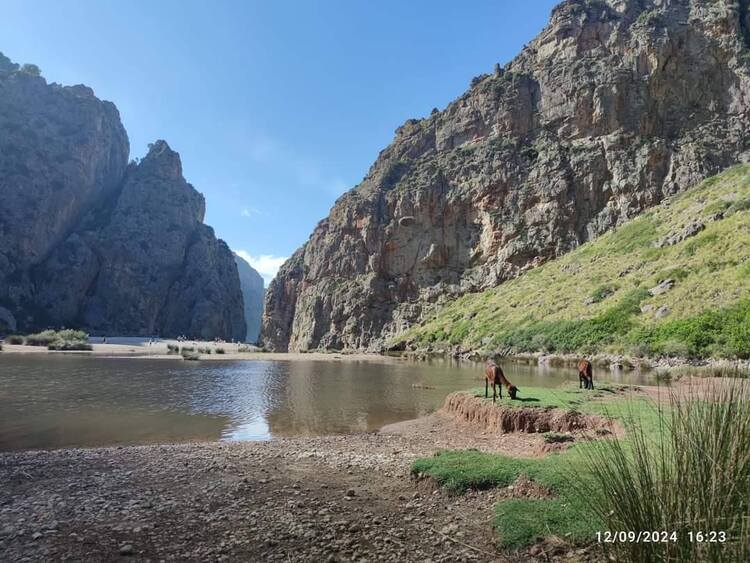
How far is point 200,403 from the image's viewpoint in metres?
24.3

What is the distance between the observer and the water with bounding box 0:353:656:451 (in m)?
17.7

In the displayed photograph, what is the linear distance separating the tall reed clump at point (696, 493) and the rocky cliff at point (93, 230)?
128 m

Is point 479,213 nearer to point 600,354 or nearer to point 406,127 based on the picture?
point 406,127

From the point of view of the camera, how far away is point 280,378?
3816 centimetres

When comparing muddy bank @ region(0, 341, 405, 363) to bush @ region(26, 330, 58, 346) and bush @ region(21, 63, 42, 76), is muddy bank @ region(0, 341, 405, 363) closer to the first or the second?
bush @ region(26, 330, 58, 346)

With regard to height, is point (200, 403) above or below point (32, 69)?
below

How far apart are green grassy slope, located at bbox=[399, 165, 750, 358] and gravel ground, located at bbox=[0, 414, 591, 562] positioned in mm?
28033

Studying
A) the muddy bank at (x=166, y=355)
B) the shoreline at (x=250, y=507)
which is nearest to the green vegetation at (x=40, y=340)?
the muddy bank at (x=166, y=355)

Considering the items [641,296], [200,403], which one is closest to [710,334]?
[641,296]

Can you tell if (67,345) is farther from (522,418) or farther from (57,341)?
(522,418)

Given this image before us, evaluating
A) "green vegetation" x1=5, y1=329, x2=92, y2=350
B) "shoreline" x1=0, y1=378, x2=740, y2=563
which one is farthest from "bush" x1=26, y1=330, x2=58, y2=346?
"shoreline" x1=0, y1=378, x2=740, y2=563

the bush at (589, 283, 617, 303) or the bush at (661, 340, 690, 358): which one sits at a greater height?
the bush at (589, 283, 617, 303)

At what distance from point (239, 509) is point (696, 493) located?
763cm

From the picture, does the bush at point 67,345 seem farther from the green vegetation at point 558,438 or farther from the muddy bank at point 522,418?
the green vegetation at point 558,438
